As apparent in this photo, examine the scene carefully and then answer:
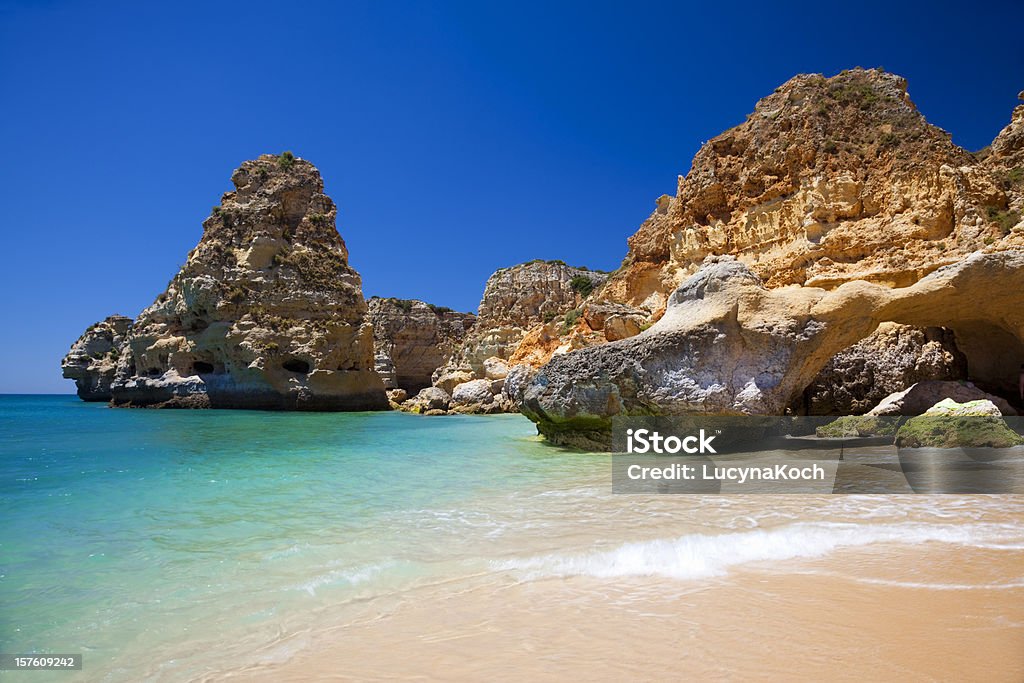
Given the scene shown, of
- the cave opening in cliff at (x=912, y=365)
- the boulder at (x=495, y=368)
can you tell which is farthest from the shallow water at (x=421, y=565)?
the boulder at (x=495, y=368)

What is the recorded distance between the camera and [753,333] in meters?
8.56

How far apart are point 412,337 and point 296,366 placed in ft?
79.7

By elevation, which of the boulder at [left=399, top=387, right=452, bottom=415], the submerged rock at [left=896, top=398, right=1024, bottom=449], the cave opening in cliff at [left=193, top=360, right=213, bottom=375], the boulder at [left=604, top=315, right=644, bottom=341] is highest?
the boulder at [left=604, top=315, right=644, bottom=341]

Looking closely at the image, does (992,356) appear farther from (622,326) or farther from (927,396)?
(622,326)

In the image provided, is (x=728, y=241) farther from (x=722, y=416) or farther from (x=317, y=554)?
(x=317, y=554)

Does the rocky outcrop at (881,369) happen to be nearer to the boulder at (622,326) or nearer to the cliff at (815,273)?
the cliff at (815,273)

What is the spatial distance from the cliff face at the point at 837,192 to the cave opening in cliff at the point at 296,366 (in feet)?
78.8

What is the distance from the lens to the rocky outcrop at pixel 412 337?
60125 mm

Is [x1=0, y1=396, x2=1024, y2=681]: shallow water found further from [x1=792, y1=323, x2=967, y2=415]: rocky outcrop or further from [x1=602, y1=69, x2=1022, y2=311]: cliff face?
[x1=602, y1=69, x2=1022, y2=311]: cliff face

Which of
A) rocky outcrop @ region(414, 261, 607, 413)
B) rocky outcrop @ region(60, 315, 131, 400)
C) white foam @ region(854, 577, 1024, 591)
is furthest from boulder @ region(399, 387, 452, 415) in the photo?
rocky outcrop @ region(60, 315, 131, 400)

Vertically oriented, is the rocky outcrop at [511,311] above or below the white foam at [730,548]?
above

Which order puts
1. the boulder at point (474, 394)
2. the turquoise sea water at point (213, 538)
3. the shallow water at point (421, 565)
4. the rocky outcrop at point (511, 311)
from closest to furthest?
the shallow water at point (421, 565) < the turquoise sea water at point (213, 538) < the boulder at point (474, 394) < the rocky outcrop at point (511, 311)

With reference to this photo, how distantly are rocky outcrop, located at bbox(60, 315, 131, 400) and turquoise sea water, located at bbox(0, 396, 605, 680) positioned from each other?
55.5 m

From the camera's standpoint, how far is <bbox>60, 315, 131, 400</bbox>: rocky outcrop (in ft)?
181
